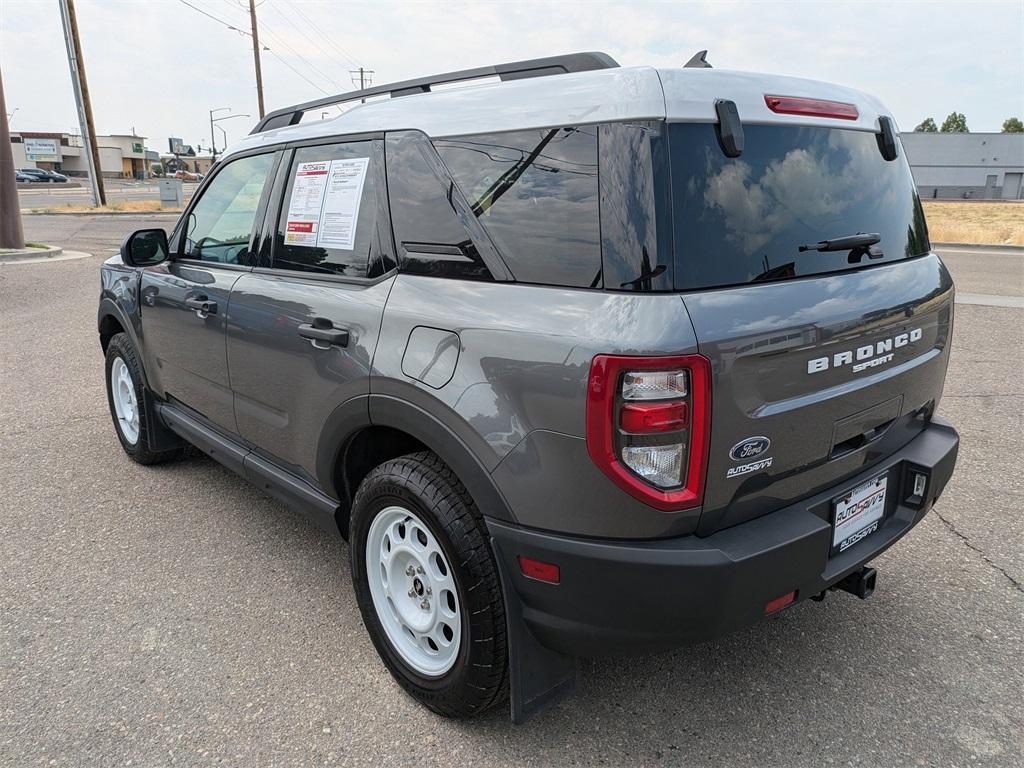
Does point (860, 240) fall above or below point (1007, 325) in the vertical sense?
above

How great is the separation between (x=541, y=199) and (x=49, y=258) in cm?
1573

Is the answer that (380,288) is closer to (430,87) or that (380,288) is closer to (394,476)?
(394,476)

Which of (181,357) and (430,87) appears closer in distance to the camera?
(430,87)

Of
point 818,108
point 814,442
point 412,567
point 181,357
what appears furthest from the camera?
point 181,357

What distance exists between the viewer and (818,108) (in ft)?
7.39

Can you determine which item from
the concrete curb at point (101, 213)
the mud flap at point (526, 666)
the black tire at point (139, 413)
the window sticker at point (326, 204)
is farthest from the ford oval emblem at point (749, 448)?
the concrete curb at point (101, 213)

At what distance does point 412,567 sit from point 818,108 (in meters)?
1.92

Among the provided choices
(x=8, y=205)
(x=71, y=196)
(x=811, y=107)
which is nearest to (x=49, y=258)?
(x=8, y=205)

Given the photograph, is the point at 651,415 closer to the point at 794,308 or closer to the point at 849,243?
the point at 794,308

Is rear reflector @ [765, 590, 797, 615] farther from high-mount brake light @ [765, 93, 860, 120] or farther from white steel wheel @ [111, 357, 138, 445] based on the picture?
white steel wheel @ [111, 357, 138, 445]

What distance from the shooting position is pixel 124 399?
463 centimetres

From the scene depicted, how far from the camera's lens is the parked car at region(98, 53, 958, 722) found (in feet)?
6.03

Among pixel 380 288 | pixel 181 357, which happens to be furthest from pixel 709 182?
pixel 181 357

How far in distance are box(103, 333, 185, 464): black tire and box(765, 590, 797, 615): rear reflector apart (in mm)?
3559
